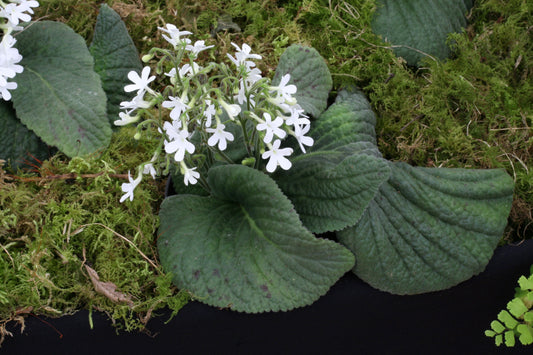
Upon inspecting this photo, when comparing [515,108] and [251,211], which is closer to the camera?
[251,211]

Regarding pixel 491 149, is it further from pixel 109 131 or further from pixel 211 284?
pixel 109 131

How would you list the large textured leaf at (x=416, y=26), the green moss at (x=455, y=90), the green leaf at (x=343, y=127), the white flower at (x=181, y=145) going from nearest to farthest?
the white flower at (x=181, y=145) < the green leaf at (x=343, y=127) < the green moss at (x=455, y=90) < the large textured leaf at (x=416, y=26)

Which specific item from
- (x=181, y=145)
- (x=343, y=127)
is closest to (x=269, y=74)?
(x=343, y=127)

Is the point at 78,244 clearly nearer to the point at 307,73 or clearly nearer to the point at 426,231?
the point at 307,73

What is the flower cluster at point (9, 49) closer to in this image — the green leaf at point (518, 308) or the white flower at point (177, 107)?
the white flower at point (177, 107)

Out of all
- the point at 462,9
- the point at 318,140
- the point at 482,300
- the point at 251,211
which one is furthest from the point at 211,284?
the point at 462,9

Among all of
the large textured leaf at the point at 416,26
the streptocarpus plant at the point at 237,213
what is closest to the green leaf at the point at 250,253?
the streptocarpus plant at the point at 237,213
